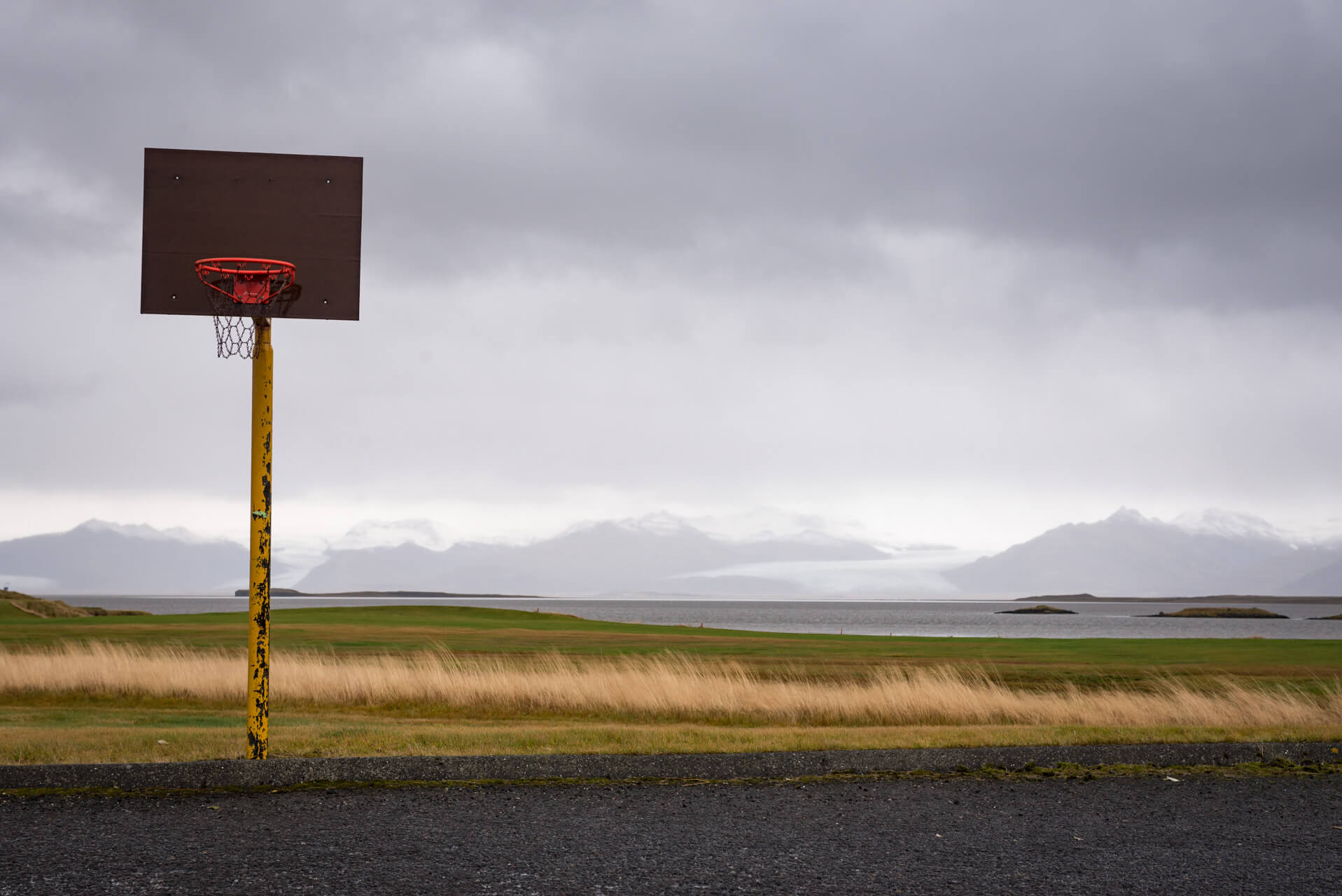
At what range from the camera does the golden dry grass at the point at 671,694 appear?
53.0 feet

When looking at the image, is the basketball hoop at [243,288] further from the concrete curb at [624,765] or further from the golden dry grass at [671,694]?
the golden dry grass at [671,694]

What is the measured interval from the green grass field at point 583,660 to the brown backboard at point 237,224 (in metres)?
4.35

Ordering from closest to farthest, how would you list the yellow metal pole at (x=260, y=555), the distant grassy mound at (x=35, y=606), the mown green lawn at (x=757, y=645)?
1. the yellow metal pole at (x=260, y=555)
2. the mown green lawn at (x=757, y=645)
3. the distant grassy mound at (x=35, y=606)

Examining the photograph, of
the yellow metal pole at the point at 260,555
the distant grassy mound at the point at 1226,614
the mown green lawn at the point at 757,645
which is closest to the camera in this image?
the yellow metal pole at the point at 260,555

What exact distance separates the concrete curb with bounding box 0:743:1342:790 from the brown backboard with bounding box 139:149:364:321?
4.15 m

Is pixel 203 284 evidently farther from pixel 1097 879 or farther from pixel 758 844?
pixel 1097 879

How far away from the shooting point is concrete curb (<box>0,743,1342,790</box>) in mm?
8586

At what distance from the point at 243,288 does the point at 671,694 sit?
410 inches

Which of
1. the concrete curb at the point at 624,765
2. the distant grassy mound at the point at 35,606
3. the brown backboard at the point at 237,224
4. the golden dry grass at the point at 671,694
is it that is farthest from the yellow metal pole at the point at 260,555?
the distant grassy mound at the point at 35,606

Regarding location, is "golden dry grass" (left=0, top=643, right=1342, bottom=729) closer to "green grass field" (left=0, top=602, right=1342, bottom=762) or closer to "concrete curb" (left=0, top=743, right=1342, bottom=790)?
"green grass field" (left=0, top=602, right=1342, bottom=762)

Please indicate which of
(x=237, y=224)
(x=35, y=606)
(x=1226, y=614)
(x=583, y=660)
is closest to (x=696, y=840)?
(x=237, y=224)

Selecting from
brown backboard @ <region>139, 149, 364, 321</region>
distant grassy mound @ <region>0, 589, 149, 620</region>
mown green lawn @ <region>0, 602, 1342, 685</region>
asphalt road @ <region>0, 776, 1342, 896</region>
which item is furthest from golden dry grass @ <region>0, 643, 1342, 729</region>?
distant grassy mound @ <region>0, 589, 149, 620</region>

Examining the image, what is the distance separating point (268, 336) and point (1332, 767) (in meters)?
10.8

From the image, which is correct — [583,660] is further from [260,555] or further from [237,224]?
[237,224]
